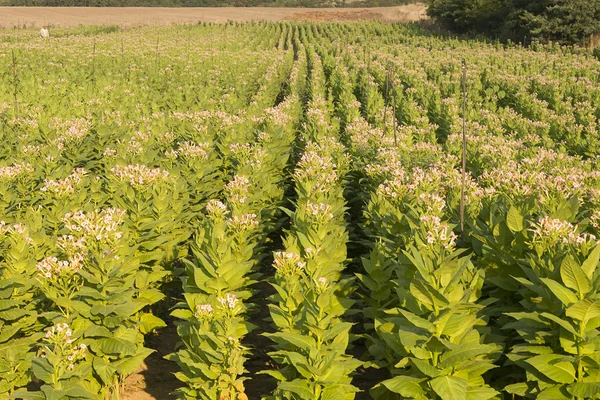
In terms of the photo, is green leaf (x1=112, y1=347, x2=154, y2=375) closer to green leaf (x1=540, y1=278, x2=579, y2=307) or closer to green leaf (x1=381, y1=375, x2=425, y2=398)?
green leaf (x1=381, y1=375, x2=425, y2=398)

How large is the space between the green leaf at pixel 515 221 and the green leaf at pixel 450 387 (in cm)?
220

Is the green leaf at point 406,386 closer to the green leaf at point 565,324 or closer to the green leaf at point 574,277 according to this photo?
the green leaf at point 565,324

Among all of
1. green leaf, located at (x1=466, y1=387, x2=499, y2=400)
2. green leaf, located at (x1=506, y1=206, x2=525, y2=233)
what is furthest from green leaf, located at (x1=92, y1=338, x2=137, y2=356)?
green leaf, located at (x1=506, y1=206, x2=525, y2=233)

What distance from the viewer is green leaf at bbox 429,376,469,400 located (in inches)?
200

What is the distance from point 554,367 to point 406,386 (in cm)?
129

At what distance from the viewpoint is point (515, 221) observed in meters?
6.73

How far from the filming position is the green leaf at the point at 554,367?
5.12 metres

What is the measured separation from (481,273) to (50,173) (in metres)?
8.35

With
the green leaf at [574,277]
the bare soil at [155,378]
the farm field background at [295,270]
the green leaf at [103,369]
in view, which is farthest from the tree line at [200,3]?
the green leaf at [574,277]

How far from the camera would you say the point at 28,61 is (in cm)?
3080

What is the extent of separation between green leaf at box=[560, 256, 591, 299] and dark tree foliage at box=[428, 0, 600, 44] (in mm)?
40154

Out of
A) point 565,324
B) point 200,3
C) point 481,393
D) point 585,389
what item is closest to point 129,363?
point 481,393

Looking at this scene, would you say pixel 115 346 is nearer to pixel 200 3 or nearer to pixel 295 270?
pixel 295 270

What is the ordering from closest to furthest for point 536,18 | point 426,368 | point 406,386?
point 426,368
point 406,386
point 536,18
